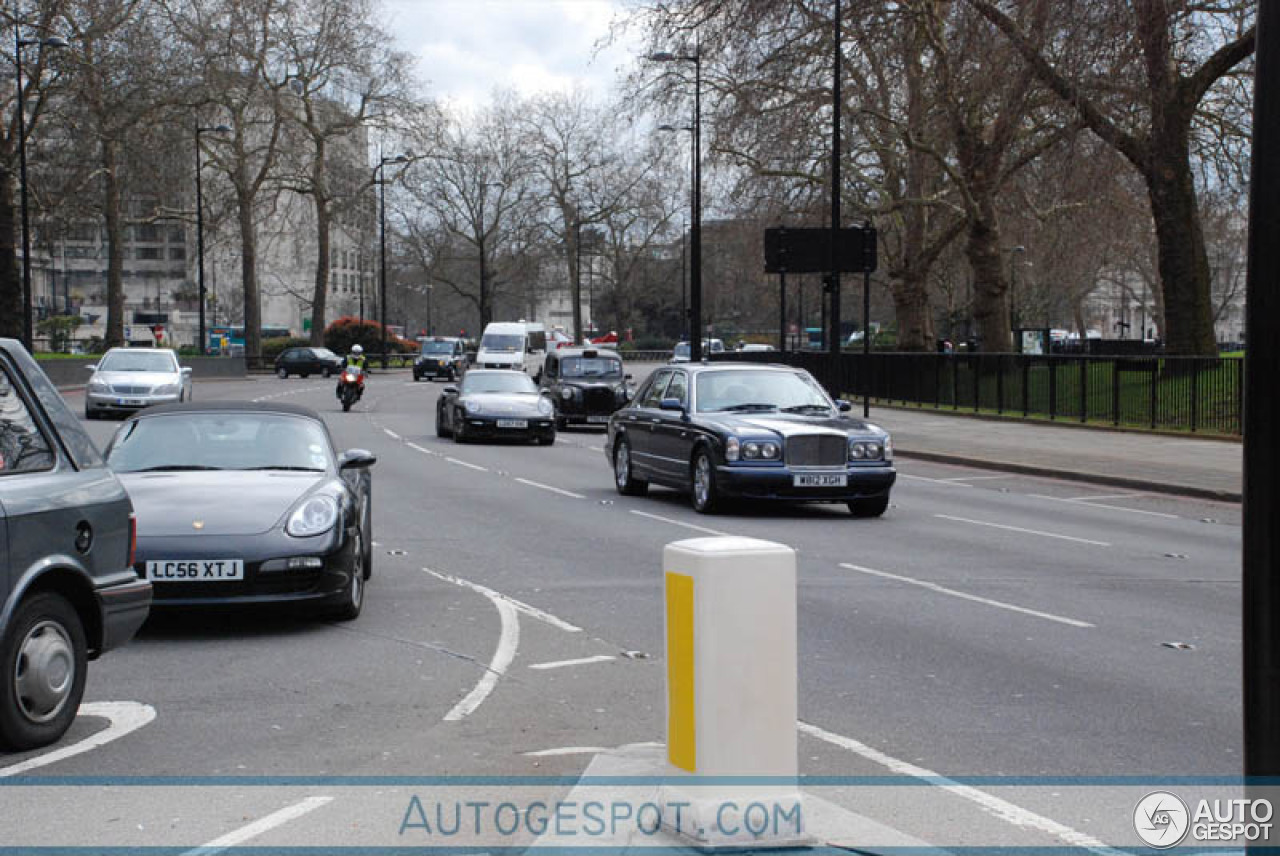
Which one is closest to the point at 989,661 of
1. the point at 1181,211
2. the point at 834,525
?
the point at 834,525

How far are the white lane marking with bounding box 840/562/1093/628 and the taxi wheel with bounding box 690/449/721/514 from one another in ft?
12.3

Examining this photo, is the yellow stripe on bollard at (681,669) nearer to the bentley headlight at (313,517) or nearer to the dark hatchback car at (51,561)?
the dark hatchback car at (51,561)

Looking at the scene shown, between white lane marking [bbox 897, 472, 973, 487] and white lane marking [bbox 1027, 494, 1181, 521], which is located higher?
white lane marking [bbox 897, 472, 973, 487]

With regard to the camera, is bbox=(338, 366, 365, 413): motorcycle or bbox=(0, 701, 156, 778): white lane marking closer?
bbox=(0, 701, 156, 778): white lane marking

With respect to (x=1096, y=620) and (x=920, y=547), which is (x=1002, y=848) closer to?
(x=1096, y=620)

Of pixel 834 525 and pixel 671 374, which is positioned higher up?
pixel 671 374

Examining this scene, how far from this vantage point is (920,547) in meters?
13.9

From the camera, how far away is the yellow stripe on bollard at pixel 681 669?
477 centimetres

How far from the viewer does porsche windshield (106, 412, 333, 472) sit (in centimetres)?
1027

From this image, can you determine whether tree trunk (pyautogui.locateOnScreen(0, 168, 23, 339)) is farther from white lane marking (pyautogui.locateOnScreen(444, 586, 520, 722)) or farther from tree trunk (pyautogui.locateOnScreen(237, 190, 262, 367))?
white lane marking (pyautogui.locateOnScreen(444, 586, 520, 722))

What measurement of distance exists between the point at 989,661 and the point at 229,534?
14.5ft

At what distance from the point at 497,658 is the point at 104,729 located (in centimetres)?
231

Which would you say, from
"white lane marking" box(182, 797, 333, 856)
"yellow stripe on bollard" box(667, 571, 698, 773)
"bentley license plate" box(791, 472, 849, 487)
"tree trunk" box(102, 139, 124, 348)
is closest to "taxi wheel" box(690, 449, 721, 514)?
"bentley license plate" box(791, 472, 849, 487)

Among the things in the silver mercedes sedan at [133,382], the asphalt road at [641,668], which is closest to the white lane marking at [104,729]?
the asphalt road at [641,668]
